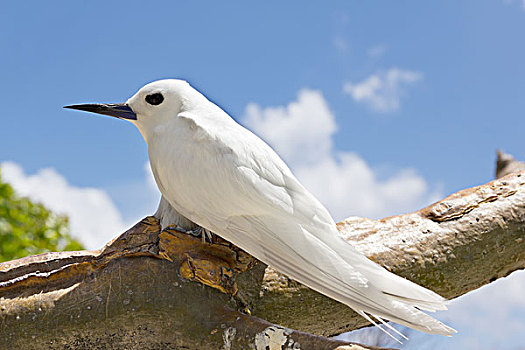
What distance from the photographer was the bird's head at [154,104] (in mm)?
1734

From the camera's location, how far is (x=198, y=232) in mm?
1719

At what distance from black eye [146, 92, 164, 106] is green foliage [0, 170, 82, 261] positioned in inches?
135

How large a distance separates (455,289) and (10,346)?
1.64 metres

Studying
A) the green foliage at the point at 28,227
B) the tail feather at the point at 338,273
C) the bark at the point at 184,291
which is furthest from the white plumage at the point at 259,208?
the green foliage at the point at 28,227

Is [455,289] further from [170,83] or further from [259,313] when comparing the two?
[170,83]

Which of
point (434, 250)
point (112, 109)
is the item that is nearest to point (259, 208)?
point (112, 109)

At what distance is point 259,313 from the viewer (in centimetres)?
188

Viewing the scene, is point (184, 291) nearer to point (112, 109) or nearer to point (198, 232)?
point (198, 232)

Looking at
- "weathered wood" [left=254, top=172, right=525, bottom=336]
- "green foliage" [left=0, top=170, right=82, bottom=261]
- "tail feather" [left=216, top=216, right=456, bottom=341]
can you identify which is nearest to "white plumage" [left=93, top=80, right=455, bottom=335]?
"tail feather" [left=216, top=216, right=456, bottom=341]

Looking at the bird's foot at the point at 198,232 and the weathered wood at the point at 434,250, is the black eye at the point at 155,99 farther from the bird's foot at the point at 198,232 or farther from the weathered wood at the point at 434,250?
the weathered wood at the point at 434,250

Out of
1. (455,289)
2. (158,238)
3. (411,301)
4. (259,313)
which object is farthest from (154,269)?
(455,289)

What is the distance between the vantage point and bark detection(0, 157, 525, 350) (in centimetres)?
165

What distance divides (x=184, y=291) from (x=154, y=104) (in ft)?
2.03

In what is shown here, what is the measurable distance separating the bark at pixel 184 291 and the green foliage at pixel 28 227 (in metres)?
3.09
